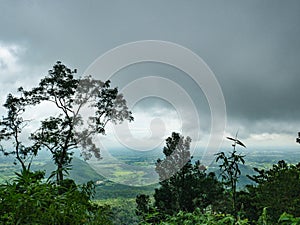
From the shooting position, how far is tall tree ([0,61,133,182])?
8.47 metres

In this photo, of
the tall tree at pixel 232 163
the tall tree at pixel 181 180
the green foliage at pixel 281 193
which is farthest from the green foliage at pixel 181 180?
the tall tree at pixel 232 163

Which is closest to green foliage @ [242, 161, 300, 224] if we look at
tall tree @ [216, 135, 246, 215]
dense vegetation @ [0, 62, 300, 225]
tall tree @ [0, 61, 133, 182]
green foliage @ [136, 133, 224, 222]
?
dense vegetation @ [0, 62, 300, 225]

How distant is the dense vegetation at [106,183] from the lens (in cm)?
63

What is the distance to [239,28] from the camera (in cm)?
695

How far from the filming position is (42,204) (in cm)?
61

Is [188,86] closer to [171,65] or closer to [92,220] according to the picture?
[171,65]

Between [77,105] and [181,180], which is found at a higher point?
[77,105]

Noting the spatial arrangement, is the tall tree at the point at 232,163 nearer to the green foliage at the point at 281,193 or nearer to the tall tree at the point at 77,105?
the green foliage at the point at 281,193

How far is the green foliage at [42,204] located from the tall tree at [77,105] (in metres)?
7.84

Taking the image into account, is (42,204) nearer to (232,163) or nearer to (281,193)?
(232,163)

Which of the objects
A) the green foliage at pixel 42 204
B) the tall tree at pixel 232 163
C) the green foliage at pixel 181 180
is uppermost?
the tall tree at pixel 232 163

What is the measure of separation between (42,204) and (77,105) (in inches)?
337

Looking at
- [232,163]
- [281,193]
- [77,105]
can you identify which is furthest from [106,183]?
[77,105]

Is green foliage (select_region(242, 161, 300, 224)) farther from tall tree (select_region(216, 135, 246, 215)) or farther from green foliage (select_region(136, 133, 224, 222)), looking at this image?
tall tree (select_region(216, 135, 246, 215))
